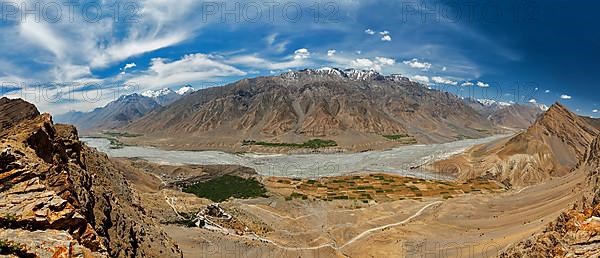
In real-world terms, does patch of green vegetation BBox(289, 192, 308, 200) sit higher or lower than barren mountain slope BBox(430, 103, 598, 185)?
lower

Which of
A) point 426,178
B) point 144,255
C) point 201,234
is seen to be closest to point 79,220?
point 144,255

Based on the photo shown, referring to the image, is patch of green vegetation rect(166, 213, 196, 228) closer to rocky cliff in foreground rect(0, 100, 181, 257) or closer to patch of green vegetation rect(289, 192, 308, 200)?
rocky cliff in foreground rect(0, 100, 181, 257)

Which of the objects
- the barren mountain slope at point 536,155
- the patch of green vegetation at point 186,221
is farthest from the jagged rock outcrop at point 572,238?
the barren mountain slope at point 536,155

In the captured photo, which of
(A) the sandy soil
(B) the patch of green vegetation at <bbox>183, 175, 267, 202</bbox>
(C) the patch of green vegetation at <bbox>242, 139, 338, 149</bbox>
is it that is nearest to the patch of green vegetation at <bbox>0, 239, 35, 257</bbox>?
(A) the sandy soil

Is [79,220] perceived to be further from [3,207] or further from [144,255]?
[144,255]

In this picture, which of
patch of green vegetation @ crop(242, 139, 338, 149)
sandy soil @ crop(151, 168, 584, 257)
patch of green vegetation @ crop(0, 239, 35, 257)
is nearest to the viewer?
patch of green vegetation @ crop(0, 239, 35, 257)

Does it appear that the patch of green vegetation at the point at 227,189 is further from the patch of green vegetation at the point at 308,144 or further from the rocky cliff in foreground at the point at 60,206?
the patch of green vegetation at the point at 308,144

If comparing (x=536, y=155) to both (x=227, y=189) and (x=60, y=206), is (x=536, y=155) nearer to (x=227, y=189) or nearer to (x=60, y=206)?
(x=227, y=189)
